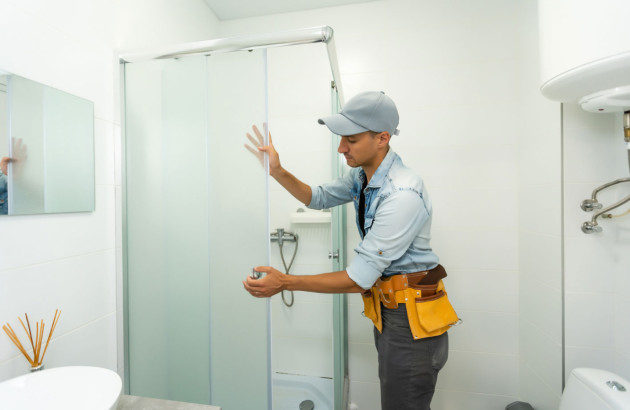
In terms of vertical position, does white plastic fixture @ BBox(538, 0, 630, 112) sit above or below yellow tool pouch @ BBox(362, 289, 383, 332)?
above

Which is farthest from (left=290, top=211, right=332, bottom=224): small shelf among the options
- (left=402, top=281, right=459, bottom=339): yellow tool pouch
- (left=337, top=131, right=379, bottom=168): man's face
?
(left=402, top=281, right=459, bottom=339): yellow tool pouch

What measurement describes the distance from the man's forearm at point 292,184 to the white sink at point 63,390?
81 centimetres

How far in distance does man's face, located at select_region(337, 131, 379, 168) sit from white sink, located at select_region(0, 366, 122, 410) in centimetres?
92

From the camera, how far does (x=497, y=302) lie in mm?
1653

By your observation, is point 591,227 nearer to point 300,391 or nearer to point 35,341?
point 300,391

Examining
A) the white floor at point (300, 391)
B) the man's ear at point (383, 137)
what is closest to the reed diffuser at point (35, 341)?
the man's ear at point (383, 137)

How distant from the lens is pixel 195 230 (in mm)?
957

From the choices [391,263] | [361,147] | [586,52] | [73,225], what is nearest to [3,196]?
[73,225]

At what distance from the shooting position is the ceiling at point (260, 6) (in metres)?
1.77

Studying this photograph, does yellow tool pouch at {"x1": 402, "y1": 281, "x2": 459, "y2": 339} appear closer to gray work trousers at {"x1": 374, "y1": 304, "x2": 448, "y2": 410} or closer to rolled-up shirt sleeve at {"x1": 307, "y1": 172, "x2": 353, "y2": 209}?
gray work trousers at {"x1": 374, "y1": 304, "x2": 448, "y2": 410}

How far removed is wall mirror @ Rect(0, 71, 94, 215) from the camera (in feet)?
2.32

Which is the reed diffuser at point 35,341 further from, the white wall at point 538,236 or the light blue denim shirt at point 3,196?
the white wall at point 538,236

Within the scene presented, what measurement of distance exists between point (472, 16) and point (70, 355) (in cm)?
234

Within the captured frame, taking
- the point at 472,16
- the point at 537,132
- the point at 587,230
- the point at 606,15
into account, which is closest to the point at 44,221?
the point at 606,15
